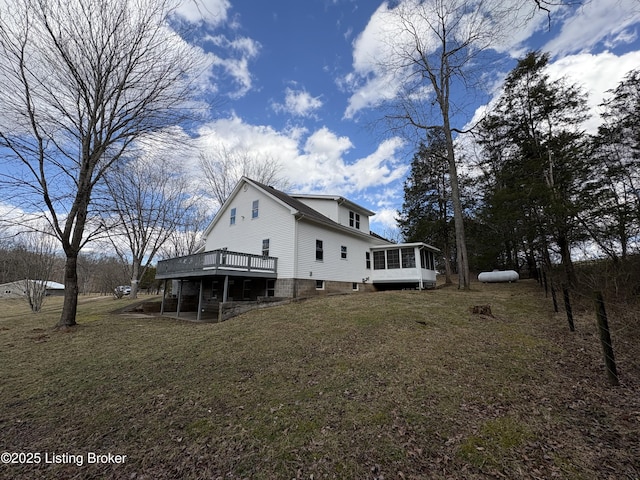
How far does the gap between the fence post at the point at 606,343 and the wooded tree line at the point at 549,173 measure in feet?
23.7

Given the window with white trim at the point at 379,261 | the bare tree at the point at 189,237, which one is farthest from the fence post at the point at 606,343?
the bare tree at the point at 189,237

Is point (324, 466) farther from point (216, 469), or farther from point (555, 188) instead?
point (555, 188)

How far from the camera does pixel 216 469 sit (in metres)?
2.90

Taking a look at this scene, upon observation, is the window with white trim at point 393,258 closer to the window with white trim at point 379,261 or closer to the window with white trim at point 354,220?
the window with white trim at point 379,261

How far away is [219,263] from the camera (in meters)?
12.2

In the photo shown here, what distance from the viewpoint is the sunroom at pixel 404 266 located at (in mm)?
18250

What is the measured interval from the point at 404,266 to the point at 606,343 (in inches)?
582

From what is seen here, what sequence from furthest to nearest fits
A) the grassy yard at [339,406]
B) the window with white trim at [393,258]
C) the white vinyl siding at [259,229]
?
the window with white trim at [393,258], the white vinyl siding at [259,229], the grassy yard at [339,406]

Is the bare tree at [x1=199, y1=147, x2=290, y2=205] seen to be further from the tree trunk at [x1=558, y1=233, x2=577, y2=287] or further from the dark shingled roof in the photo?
the tree trunk at [x1=558, y1=233, x2=577, y2=287]

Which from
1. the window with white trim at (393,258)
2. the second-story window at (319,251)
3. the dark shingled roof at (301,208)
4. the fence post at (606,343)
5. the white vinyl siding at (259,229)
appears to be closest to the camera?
the fence post at (606,343)

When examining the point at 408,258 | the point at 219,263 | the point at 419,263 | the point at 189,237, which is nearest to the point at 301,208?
the point at 219,263

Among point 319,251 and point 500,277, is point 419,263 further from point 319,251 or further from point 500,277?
point 500,277

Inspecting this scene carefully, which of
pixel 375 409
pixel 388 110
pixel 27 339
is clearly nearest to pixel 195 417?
pixel 375 409

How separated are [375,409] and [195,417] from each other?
2492mm
